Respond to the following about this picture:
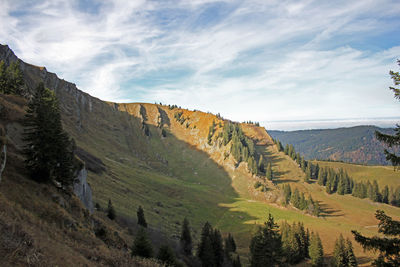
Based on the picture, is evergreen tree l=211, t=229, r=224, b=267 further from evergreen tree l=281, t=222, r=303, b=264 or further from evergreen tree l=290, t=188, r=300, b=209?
evergreen tree l=290, t=188, r=300, b=209

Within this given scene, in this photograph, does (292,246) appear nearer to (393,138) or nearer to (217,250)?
(217,250)

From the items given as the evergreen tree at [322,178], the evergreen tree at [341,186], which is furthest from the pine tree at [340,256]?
the evergreen tree at [322,178]

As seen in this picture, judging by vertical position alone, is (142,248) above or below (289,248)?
above

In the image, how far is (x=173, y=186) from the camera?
120 m

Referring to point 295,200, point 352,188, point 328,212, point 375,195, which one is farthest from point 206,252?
point 352,188

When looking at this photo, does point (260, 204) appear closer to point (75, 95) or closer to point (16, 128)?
point (16, 128)

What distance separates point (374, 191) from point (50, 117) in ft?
633

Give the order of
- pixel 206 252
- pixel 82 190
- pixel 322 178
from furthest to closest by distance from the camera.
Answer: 1. pixel 322 178
2. pixel 206 252
3. pixel 82 190

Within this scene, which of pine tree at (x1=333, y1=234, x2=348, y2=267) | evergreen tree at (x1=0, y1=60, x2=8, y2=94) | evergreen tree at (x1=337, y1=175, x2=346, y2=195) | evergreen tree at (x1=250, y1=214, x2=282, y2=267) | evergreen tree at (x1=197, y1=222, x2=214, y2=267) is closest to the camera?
evergreen tree at (x1=250, y1=214, x2=282, y2=267)

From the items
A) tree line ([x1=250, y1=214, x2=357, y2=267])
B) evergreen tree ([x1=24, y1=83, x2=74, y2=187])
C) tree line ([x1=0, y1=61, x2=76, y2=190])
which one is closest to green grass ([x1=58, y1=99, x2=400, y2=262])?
tree line ([x1=250, y1=214, x2=357, y2=267])

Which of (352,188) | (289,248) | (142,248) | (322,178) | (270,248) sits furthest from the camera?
(322,178)

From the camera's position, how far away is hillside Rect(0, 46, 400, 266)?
196 ft

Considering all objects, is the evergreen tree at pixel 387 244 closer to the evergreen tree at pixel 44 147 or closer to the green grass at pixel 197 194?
the evergreen tree at pixel 44 147

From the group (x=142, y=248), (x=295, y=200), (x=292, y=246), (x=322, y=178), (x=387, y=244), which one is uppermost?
(x=387, y=244)
